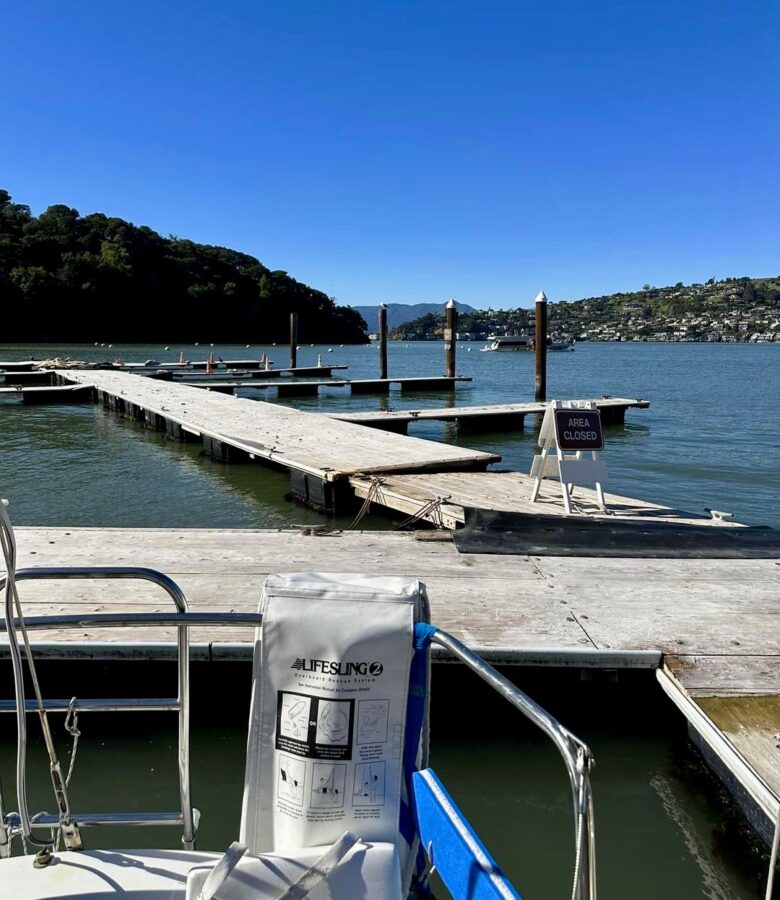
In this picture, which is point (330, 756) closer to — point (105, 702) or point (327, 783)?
point (327, 783)

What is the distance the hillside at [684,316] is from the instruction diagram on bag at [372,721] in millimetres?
167178

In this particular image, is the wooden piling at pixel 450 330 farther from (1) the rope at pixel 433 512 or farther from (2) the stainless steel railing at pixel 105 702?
(2) the stainless steel railing at pixel 105 702

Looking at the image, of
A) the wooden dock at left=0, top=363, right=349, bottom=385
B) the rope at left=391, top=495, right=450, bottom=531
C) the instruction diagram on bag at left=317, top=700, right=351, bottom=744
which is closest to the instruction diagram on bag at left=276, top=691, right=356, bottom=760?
the instruction diagram on bag at left=317, top=700, right=351, bottom=744

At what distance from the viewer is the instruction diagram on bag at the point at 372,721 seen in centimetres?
194

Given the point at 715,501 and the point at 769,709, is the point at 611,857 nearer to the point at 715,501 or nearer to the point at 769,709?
the point at 769,709

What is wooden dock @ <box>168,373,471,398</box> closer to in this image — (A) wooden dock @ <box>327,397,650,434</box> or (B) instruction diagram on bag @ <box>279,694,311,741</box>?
(A) wooden dock @ <box>327,397,650,434</box>

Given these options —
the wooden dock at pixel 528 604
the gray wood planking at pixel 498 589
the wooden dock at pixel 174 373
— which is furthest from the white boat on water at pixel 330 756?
the wooden dock at pixel 174 373

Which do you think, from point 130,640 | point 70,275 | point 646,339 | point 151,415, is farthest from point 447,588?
point 646,339

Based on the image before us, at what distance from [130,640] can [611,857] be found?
274 centimetres

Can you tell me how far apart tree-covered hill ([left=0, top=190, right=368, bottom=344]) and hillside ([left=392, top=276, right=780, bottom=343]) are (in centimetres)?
7689

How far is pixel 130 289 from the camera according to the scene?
334ft

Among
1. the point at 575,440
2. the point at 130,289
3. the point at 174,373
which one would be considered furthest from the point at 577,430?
the point at 130,289

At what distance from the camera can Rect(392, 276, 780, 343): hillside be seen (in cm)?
15738

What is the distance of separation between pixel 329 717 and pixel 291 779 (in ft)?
0.64
